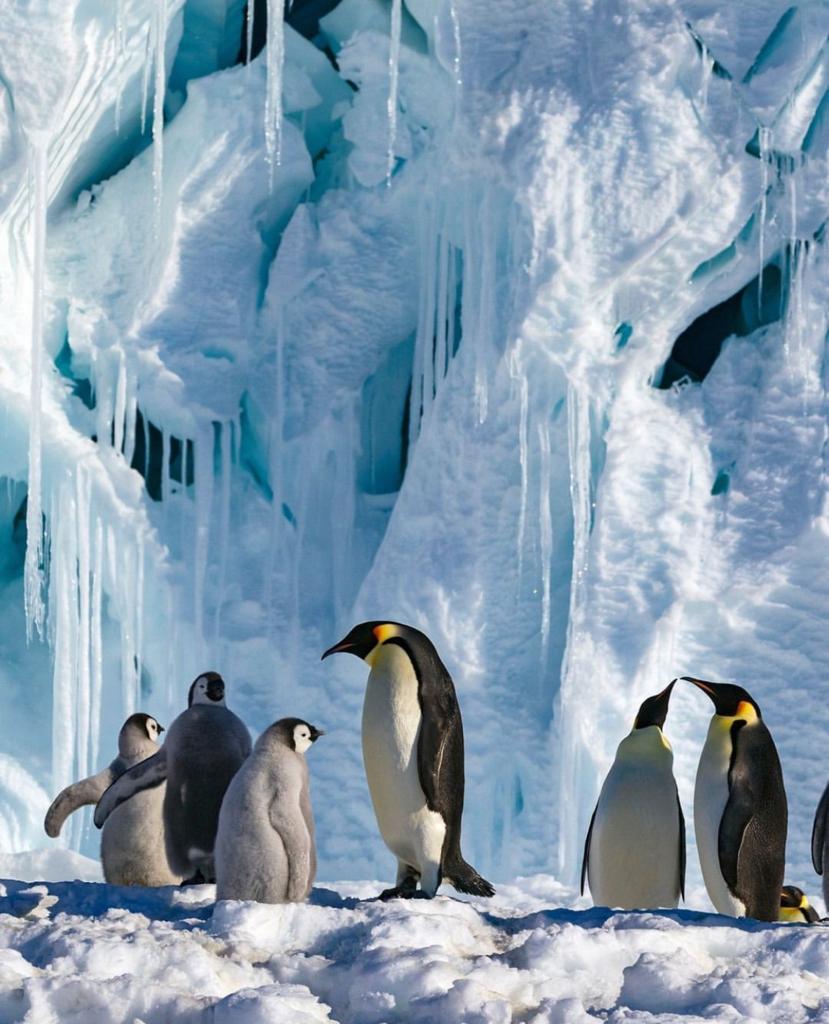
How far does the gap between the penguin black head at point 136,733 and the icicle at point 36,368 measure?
2.84m

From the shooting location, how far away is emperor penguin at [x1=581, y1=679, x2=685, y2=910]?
4.52 m

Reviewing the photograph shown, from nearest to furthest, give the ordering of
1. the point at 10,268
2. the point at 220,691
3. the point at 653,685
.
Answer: the point at 220,691, the point at 653,685, the point at 10,268

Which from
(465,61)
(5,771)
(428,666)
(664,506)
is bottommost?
(5,771)

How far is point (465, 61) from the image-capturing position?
8.54 meters

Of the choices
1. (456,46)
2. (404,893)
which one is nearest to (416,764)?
(404,893)

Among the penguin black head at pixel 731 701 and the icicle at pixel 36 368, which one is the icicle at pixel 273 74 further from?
the penguin black head at pixel 731 701

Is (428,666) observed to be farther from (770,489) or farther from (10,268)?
(10,268)

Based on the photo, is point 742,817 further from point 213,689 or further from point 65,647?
point 65,647

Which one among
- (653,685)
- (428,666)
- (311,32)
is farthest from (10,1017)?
(311,32)

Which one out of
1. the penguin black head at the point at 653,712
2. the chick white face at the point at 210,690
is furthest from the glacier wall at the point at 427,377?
the chick white face at the point at 210,690

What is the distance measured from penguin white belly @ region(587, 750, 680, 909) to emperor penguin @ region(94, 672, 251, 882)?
958 millimetres

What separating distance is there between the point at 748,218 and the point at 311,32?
265 cm

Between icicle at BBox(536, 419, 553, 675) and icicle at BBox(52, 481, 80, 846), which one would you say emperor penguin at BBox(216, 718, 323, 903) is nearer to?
icicle at BBox(536, 419, 553, 675)

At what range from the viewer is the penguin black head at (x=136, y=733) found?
5434mm
